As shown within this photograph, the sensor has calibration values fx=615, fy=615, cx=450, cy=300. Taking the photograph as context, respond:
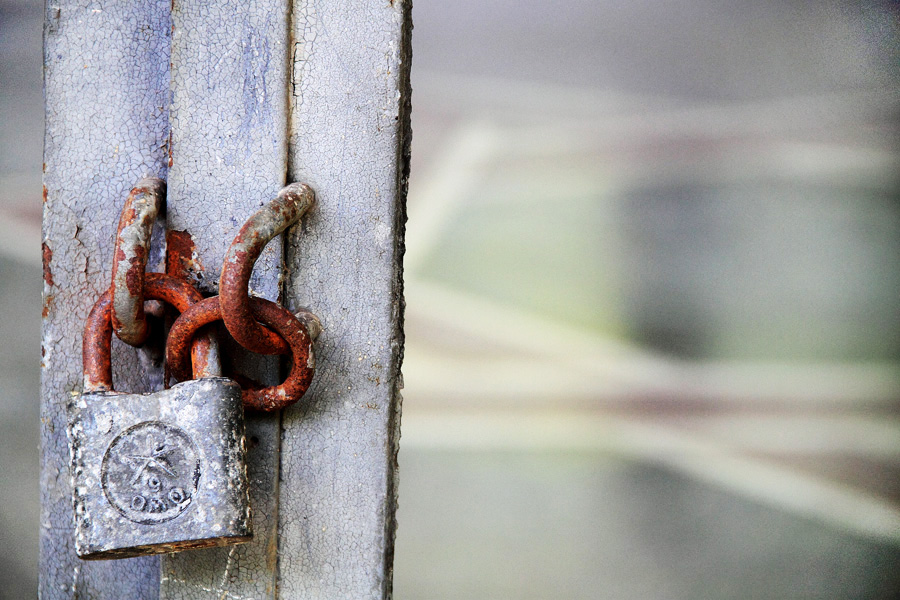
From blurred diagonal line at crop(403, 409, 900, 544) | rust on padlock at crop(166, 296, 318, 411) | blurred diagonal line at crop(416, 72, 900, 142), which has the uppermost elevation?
blurred diagonal line at crop(416, 72, 900, 142)

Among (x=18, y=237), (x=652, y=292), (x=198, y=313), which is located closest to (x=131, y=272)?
(x=198, y=313)

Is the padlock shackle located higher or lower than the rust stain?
lower

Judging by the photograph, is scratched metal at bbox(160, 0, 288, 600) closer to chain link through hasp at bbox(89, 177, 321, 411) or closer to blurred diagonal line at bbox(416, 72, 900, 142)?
chain link through hasp at bbox(89, 177, 321, 411)

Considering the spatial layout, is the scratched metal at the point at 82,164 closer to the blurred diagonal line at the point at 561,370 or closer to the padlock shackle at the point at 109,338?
the padlock shackle at the point at 109,338

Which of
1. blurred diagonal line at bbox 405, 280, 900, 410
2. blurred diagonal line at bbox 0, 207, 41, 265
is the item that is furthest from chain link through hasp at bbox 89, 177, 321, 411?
blurred diagonal line at bbox 405, 280, 900, 410

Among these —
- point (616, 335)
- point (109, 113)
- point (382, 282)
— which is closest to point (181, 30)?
point (109, 113)

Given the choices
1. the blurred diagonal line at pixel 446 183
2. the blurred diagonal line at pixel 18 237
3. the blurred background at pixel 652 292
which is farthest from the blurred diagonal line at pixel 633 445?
the blurred diagonal line at pixel 18 237

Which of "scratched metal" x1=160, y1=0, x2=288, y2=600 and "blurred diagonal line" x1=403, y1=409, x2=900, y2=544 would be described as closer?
"scratched metal" x1=160, y1=0, x2=288, y2=600
